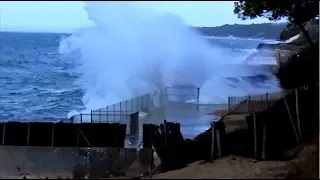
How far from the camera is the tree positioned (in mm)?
Result: 24938

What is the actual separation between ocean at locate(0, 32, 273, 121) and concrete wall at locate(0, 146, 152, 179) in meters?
26.1

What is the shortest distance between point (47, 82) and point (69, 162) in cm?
6074

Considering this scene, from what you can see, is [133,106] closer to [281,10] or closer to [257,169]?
[281,10]

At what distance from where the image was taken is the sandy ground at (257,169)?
1494 centimetres

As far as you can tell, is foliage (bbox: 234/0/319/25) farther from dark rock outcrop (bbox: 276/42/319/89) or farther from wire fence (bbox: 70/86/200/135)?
wire fence (bbox: 70/86/200/135)

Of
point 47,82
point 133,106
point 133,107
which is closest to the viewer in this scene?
point 133,107

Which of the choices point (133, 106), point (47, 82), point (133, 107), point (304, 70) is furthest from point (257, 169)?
point (47, 82)

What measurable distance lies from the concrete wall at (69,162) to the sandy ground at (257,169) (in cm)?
215

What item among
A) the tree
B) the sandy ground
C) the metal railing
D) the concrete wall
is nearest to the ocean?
the metal railing

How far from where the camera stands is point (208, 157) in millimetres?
21078

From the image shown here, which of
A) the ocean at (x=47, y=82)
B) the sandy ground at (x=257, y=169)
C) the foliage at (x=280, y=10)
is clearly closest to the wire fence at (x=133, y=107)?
the ocean at (x=47, y=82)

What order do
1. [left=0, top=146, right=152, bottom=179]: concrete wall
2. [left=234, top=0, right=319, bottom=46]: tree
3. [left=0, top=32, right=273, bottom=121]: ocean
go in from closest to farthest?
[left=0, top=146, right=152, bottom=179]: concrete wall < [left=234, top=0, right=319, bottom=46]: tree < [left=0, top=32, right=273, bottom=121]: ocean

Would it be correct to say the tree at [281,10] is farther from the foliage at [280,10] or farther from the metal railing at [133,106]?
the metal railing at [133,106]

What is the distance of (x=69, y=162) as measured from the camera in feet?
65.9
